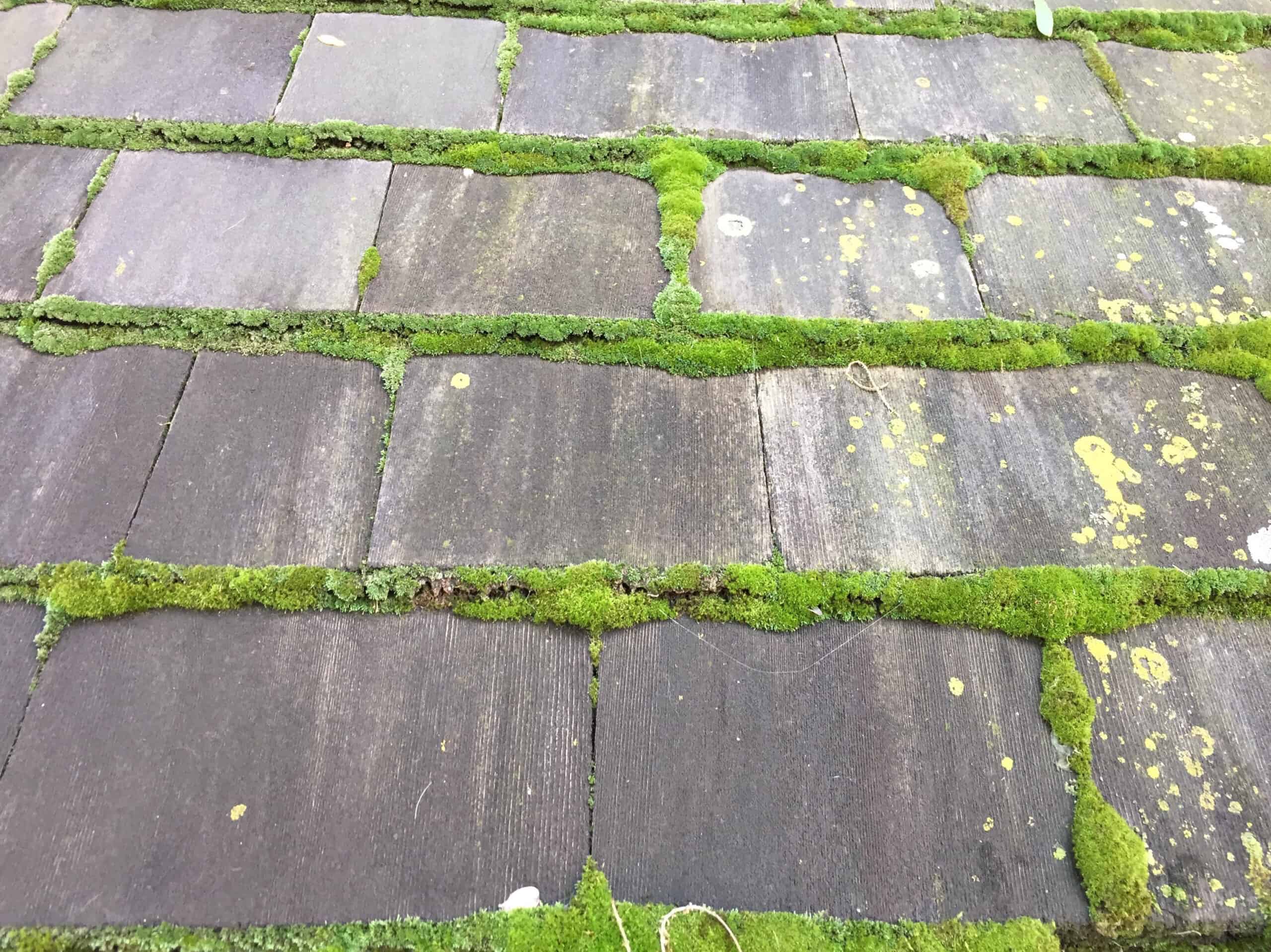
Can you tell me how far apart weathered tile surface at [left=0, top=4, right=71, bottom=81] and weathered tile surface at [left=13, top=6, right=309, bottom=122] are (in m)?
0.07

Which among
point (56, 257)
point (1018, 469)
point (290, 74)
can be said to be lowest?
point (1018, 469)

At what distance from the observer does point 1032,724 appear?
6.31ft

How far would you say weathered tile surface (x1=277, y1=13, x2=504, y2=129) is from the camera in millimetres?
3023

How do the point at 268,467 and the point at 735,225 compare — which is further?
the point at 735,225

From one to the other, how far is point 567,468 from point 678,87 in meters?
1.98

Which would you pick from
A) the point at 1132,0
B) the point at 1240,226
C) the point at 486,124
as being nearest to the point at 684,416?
the point at 486,124

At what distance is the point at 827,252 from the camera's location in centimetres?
271

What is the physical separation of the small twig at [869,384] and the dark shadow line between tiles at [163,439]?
88.2 inches

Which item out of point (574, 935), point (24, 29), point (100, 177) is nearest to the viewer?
point (574, 935)

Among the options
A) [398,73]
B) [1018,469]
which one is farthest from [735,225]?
[398,73]

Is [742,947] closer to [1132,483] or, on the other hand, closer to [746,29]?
[1132,483]

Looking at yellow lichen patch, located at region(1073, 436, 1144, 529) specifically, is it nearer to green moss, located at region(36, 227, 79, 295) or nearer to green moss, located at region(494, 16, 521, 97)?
green moss, located at region(494, 16, 521, 97)

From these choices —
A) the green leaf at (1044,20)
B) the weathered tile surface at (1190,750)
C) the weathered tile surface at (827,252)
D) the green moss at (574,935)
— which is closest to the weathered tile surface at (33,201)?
the green moss at (574,935)

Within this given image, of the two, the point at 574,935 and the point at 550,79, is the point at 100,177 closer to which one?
the point at 550,79
